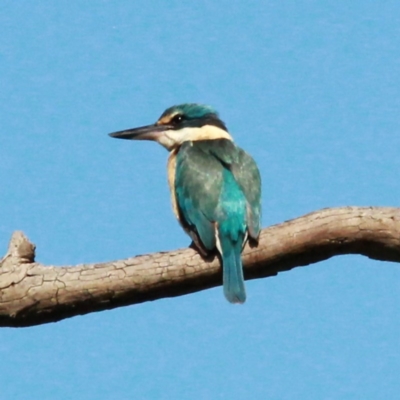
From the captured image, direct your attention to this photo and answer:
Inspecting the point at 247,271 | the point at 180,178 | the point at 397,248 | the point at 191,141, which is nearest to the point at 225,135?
the point at 191,141

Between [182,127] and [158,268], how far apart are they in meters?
2.25

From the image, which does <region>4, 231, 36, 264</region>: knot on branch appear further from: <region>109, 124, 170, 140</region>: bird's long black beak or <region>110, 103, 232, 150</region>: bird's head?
<region>109, 124, 170, 140</region>: bird's long black beak

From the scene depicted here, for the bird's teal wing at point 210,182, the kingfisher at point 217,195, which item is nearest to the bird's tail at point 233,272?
the kingfisher at point 217,195

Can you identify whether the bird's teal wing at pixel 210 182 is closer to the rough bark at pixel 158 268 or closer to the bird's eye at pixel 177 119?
the rough bark at pixel 158 268

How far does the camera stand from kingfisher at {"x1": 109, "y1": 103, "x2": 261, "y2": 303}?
13.2 ft

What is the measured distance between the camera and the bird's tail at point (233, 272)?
3.89 meters

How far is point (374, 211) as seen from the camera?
3.74 m

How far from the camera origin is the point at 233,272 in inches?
153

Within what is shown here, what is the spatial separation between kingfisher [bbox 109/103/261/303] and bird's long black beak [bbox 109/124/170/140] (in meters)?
0.12

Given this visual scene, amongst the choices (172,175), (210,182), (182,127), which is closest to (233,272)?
(210,182)

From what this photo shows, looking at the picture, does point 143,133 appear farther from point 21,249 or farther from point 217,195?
point 21,249

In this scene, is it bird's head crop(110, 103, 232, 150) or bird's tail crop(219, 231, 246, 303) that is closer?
bird's tail crop(219, 231, 246, 303)

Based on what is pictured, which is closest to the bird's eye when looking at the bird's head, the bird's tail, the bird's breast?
the bird's head

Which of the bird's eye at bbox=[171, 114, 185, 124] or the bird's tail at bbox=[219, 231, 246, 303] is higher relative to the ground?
the bird's eye at bbox=[171, 114, 185, 124]
